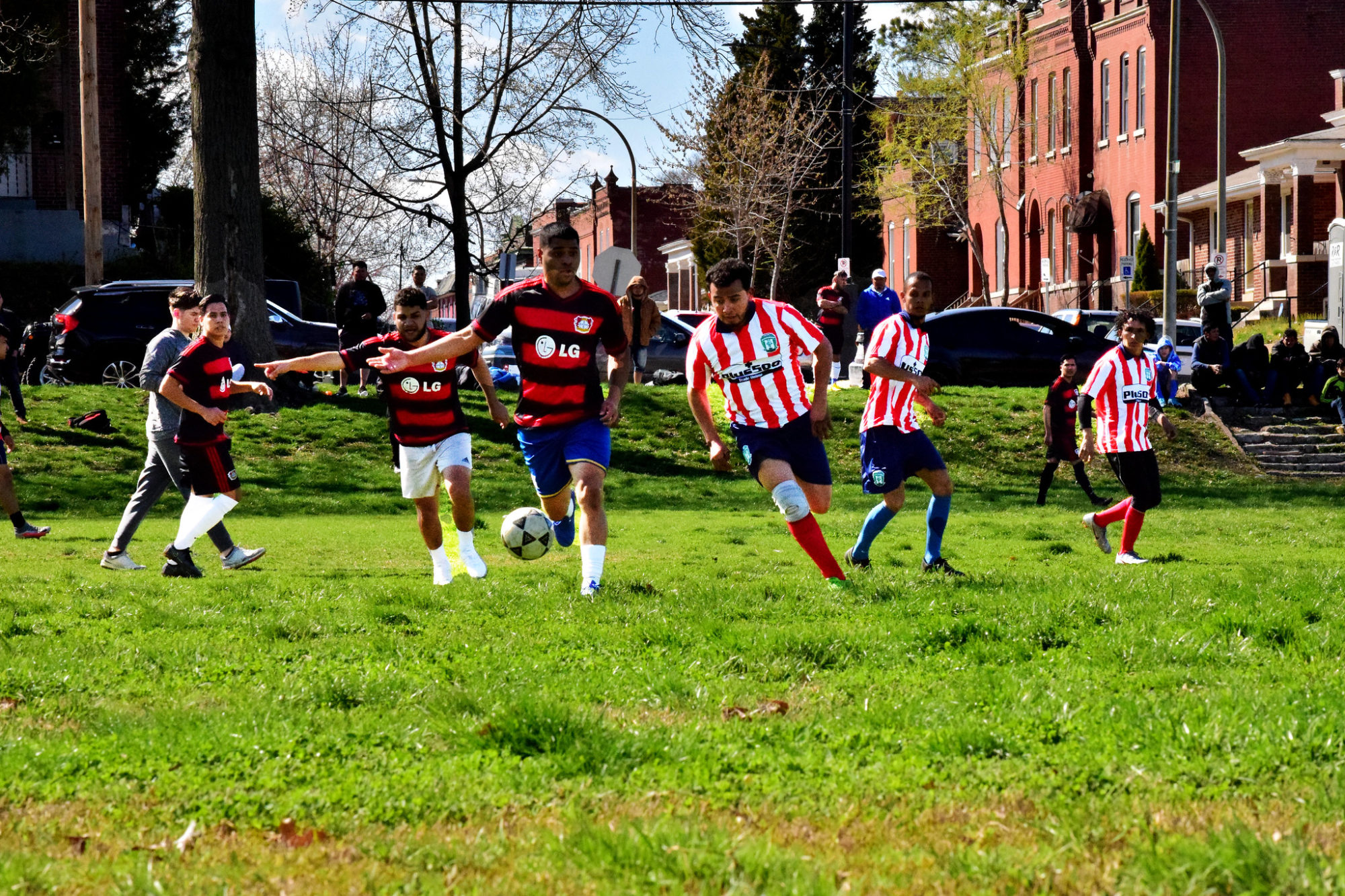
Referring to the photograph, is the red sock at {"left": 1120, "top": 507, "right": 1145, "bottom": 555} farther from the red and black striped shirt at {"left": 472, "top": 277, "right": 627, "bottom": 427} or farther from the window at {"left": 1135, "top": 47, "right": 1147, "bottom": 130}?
the window at {"left": 1135, "top": 47, "right": 1147, "bottom": 130}

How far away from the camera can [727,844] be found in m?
3.89

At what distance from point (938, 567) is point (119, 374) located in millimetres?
18786

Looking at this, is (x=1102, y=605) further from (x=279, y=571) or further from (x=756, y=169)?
(x=756, y=169)

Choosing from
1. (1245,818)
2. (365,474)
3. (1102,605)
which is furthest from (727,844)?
(365,474)

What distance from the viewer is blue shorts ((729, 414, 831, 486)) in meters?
9.25

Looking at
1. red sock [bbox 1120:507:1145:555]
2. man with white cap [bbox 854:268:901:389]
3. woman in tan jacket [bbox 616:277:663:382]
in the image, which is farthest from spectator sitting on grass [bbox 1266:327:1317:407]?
red sock [bbox 1120:507:1145:555]

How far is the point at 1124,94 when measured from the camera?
168ft

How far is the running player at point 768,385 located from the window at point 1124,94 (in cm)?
4476

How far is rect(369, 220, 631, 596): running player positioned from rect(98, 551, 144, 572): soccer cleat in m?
3.37

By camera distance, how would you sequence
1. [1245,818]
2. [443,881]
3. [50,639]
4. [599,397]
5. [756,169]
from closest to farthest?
[443,881] → [1245,818] → [50,639] → [599,397] → [756,169]

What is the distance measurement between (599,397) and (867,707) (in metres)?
4.00

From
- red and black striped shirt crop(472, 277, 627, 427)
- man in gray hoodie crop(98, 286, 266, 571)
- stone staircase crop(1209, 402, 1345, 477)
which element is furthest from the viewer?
stone staircase crop(1209, 402, 1345, 477)

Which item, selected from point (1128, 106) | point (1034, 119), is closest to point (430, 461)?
point (1128, 106)

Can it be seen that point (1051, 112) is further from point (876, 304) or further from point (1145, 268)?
point (876, 304)
